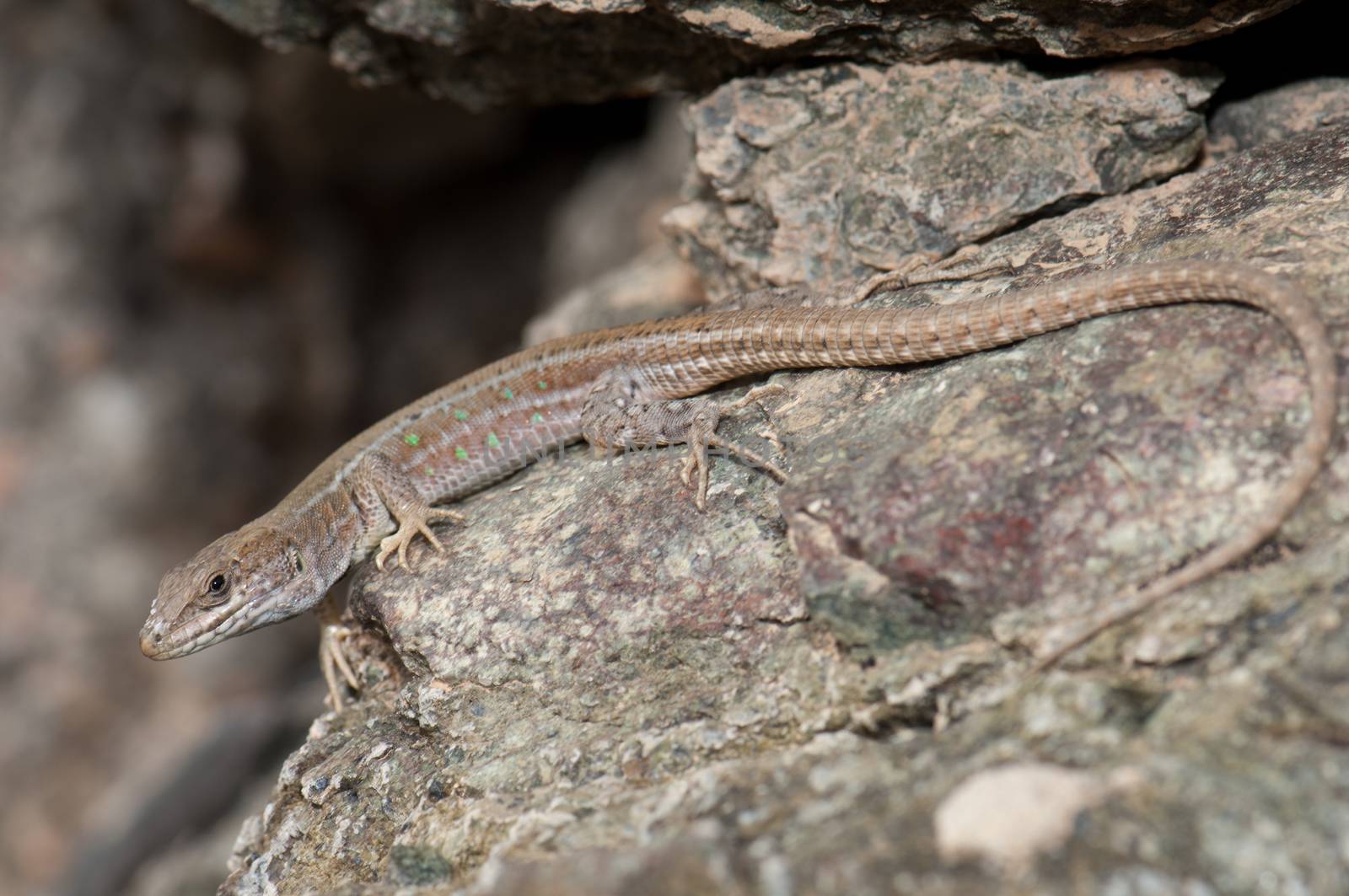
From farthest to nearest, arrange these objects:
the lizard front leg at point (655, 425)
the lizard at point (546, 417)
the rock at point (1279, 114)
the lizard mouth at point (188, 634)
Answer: the lizard mouth at point (188, 634)
the rock at point (1279, 114)
the lizard front leg at point (655, 425)
the lizard at point (546, 417)

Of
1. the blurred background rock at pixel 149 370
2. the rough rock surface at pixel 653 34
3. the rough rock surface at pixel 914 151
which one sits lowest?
the blurred background rock at pixel 149 370

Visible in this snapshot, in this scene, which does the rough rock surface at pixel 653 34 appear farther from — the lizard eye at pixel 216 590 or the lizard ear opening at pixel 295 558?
the lizard eye at pixel 216 590

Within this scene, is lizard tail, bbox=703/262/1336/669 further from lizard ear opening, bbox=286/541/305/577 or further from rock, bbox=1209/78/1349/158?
lizard ear opening, bbox=286/541/305/577

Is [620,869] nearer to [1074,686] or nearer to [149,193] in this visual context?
[1074,686]

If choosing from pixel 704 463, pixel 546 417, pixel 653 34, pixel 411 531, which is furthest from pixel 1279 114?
pixel 411 531


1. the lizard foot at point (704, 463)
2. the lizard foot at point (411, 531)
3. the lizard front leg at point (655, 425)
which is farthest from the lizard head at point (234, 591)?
the lizard foot at point (704, 463)

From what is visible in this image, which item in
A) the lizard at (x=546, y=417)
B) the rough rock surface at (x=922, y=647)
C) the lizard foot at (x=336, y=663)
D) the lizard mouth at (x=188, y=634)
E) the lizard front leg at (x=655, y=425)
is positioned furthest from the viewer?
the lizard foot at (x=336, y=663)

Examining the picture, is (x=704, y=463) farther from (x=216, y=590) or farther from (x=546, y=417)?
(x=216, y=590)
